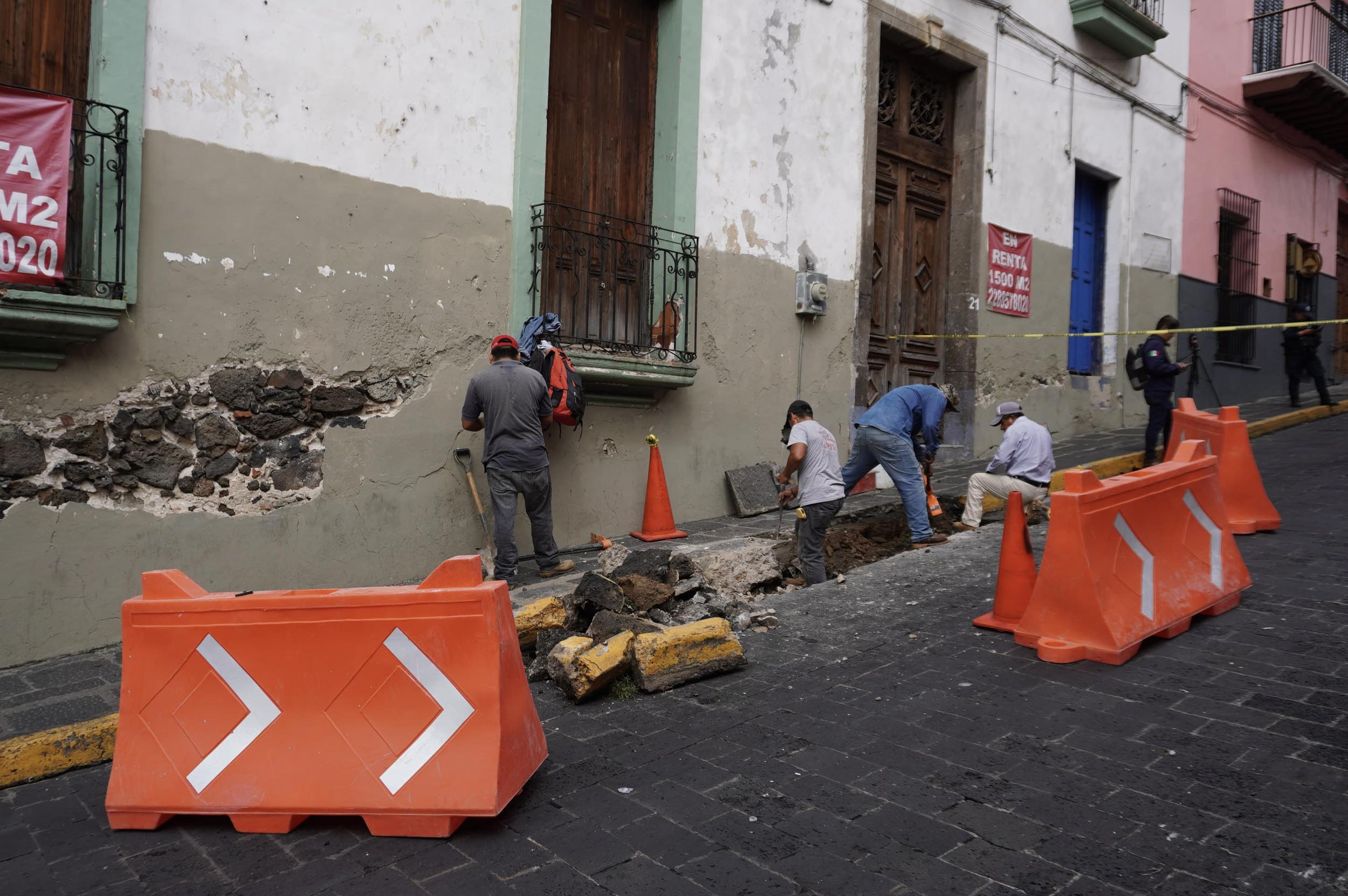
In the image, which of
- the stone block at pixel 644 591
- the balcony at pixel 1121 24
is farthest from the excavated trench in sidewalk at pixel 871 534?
the balcony at pixel 1121 24

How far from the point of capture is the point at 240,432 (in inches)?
224

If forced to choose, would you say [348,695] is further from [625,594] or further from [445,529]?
[445,529]

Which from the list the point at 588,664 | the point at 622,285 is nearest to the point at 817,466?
the point at 622,285

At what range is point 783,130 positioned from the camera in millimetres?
8773

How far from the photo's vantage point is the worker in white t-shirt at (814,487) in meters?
6.78

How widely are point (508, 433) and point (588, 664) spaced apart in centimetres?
244

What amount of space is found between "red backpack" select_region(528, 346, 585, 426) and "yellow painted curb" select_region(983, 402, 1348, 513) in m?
3.59

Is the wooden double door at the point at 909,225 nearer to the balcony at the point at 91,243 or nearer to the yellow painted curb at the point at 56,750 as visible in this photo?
the balcony at the point at 91,243

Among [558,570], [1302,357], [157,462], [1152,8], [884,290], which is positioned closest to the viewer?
[157,462]

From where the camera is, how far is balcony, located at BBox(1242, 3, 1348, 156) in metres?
15.0

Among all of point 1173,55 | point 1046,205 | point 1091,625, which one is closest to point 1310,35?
point 1173,55

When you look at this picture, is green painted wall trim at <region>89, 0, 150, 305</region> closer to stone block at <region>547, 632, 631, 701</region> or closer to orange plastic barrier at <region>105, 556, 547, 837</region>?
orange plastic barrier at <region>105, 556, 547, 837</region>

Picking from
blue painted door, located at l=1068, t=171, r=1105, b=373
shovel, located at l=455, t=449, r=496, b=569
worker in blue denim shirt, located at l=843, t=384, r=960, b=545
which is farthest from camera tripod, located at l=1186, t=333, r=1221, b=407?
shovel, located at l=455, t=449, r=496, b=569

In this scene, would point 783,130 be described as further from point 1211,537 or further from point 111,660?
point 111,660
